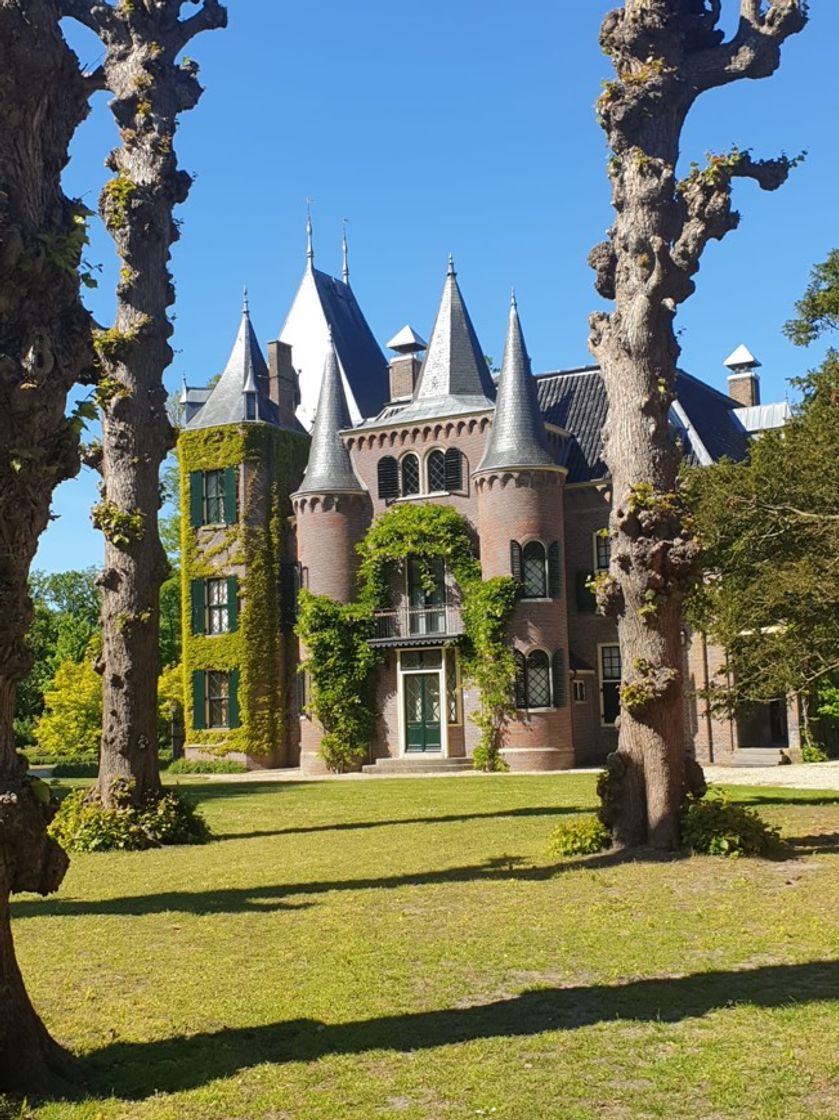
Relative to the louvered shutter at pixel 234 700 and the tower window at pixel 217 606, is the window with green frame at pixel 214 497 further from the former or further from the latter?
the louvered shutter at pixel 234 700

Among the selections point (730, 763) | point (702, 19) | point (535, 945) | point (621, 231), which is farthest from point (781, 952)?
point (730, 763)

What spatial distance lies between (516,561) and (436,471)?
4.06 m

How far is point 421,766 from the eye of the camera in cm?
3275

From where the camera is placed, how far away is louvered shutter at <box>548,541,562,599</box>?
107ft

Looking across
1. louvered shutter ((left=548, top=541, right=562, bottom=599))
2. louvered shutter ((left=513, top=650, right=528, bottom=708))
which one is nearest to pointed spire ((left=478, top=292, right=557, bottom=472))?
louvered shutter ((left=548, top=541, right=562, bottom=599))

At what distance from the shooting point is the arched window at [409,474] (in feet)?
115

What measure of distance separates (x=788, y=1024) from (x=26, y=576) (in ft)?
14.3

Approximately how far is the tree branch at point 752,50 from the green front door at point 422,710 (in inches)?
890

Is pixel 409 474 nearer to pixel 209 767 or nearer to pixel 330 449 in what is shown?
pixel 330 449

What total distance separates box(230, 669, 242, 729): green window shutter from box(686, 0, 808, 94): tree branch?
25737mm

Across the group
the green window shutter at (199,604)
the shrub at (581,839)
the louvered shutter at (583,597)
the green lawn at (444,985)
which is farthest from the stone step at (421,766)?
the shrub at (581,839)

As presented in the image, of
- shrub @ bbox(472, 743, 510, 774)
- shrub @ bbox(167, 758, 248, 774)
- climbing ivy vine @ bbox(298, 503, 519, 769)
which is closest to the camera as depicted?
shrub @ bbox(472, 743, 510, 774)

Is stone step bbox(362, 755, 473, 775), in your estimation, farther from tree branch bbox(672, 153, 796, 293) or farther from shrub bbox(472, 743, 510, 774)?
tree branch bbox(672, 153, 796, 293)

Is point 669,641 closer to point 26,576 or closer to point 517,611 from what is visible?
point 26,576
